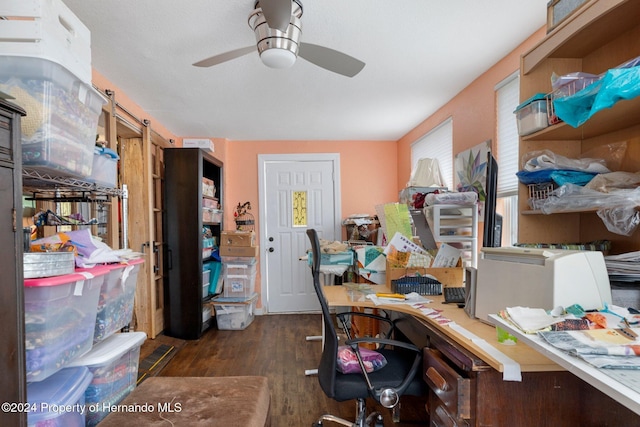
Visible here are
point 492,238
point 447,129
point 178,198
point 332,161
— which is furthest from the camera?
point 332,161

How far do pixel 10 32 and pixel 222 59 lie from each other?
914mm

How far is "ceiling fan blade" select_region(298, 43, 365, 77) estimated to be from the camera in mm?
1706

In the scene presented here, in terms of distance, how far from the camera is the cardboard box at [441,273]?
2.11 m

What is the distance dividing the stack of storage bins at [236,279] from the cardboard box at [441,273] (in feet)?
6.88

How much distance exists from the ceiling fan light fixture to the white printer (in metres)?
1.37

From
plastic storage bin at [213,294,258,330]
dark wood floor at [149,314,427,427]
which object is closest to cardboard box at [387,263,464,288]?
dark wood floor at [149,314,427,427]

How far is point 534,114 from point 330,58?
3.44 feet

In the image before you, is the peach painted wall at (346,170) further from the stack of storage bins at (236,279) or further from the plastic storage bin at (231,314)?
the plastic storage bin at (231,314)

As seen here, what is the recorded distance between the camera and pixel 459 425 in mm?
1160

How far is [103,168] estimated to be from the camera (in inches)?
59.8

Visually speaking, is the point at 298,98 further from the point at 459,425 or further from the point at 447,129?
the point at 459,425

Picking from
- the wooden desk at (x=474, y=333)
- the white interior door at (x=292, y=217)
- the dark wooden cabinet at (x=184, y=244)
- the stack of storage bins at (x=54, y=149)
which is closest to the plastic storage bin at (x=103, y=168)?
the stack of storage bins at (x=54, y=149)

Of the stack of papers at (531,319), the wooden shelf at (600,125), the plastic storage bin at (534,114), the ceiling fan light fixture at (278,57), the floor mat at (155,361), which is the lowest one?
the floor mat at (155,361)

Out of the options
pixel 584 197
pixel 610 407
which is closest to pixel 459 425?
pixel 610 407
